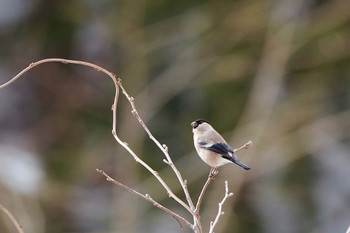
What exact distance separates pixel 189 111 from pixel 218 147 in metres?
3.30

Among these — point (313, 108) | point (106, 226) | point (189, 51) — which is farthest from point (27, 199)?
point (313, 108)

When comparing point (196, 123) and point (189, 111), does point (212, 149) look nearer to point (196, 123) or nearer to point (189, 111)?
point (196, 123)

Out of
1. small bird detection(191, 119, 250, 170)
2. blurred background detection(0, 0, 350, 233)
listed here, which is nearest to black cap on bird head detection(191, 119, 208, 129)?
small bird detection(191, 119, 250, 170)

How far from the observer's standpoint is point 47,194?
4793 mm

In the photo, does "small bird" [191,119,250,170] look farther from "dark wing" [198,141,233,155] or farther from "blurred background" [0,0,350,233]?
"blurred background" [0,0,350,233]

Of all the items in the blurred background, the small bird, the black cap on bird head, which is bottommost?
the small bird

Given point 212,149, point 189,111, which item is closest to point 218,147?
point 212,149

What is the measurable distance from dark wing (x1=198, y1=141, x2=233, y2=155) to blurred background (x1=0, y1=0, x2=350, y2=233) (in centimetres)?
263

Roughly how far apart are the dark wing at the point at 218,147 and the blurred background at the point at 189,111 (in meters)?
2.63

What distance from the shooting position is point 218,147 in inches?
52.1

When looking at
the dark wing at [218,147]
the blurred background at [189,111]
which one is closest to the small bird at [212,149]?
the dark wing at [218,147]

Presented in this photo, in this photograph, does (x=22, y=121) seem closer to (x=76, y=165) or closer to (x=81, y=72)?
(x=81, y=72)

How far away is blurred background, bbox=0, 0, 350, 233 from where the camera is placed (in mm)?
4293

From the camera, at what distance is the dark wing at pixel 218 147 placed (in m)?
1.31
